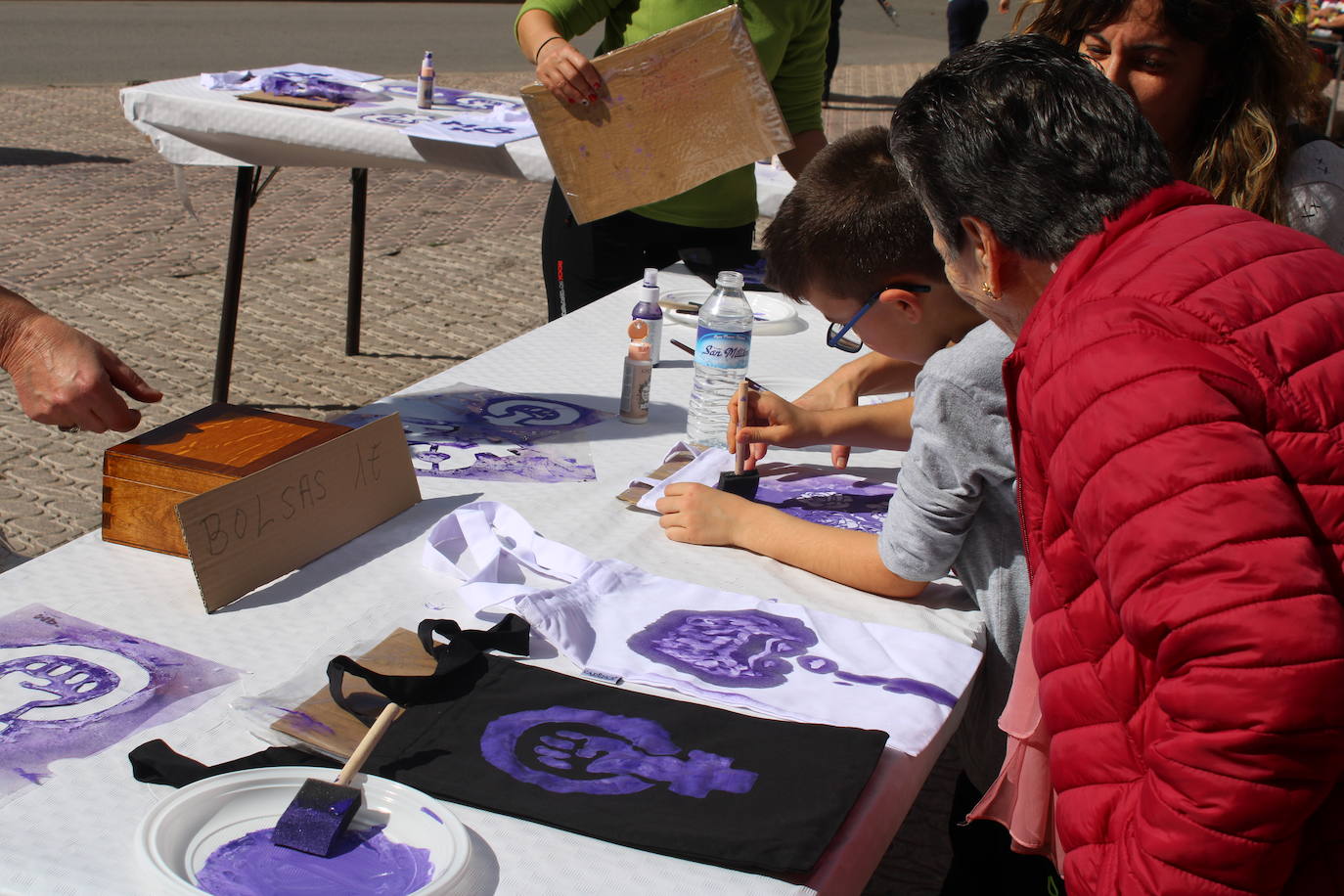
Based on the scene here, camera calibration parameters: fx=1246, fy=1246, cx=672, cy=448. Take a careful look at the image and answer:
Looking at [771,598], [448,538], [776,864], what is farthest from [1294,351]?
[448,538]

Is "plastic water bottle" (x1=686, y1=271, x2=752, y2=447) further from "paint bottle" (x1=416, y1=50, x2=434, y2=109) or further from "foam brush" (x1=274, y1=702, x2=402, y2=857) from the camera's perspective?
"paint bottle" (x1=416, y1=50, x2=434, y2=109)

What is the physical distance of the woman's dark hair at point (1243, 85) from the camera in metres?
1.95

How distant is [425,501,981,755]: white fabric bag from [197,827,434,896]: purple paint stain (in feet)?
1.23

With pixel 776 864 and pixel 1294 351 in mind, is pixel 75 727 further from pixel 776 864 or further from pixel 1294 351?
pixel 1294 351

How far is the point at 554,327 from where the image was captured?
8.86 feet

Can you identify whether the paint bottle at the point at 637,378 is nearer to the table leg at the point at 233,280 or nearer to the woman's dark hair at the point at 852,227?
the woman's dark hair at the point at 852,227

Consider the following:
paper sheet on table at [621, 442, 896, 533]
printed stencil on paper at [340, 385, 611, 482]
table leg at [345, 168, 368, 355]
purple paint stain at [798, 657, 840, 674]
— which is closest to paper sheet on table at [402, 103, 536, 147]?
table leg at [345, 168, 368, 355]

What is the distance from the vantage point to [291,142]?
364cm

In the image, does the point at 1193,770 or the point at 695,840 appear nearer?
the point at 1193,770

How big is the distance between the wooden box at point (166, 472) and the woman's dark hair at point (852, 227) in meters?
0.73

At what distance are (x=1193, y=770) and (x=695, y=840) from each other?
437 millimetres

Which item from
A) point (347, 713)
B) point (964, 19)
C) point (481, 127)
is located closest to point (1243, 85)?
point (347, 713)

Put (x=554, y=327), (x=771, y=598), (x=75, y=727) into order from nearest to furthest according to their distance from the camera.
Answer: (x=75, y=727), (x=771, y=598), (x=554, y=327)

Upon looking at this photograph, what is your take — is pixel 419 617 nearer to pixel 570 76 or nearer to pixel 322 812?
pixel 322 812
